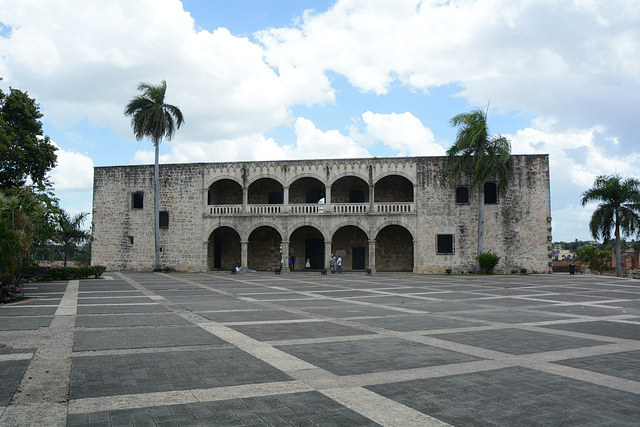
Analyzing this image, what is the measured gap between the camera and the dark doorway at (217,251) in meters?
34.5

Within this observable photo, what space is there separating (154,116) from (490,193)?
22.6 m

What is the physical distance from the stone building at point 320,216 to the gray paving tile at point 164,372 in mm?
23809

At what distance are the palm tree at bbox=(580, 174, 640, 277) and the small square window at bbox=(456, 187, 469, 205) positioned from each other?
27.4 ft

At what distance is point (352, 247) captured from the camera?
3331cm

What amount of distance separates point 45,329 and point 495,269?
2683 centimetres

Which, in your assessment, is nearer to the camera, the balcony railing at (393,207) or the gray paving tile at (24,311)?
the gray paving tile at (24,311)

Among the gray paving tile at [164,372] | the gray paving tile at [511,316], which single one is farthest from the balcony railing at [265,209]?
the gray paving tile at [164,372]

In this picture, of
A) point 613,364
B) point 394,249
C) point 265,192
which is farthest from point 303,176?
point 613,364

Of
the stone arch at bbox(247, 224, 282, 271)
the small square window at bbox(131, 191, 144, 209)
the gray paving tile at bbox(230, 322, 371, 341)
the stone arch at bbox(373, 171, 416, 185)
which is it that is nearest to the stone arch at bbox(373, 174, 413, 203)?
the stone arch at bbox(373, 171, 416, 185)

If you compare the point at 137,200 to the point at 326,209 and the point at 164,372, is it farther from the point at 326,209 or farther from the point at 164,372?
the point at 164,372

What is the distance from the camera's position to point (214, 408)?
4547 mm

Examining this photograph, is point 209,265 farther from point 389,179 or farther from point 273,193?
point 389,179

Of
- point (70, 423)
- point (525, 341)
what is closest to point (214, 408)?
point (70, 423)

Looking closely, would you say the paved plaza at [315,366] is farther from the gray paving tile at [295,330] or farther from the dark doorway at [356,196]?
the dark doorway at [356,196]
